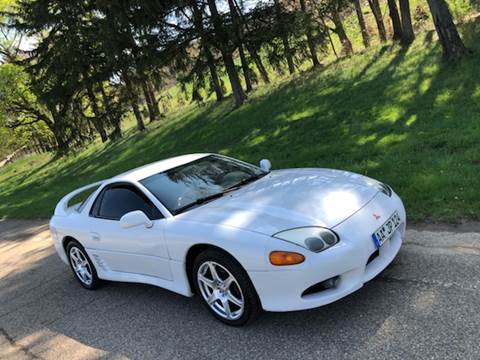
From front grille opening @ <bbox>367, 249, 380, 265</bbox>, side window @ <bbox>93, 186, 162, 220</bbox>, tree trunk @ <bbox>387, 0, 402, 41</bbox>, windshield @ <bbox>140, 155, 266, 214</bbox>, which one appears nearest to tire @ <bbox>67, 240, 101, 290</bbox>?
side window @ <bbox>93, 186, 162, 220</bbox>

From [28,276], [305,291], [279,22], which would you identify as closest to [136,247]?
[305,291]

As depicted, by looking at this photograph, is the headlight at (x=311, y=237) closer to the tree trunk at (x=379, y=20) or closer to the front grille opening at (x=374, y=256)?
the front grille opening at (x=374, y=256)

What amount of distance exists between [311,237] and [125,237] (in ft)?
6.67

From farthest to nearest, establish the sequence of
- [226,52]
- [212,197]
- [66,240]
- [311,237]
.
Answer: [226,52]
[66,240]
[212,197]
[311,237]

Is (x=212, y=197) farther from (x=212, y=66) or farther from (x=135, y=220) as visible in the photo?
(x=212, y=66)

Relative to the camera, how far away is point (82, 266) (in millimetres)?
5559

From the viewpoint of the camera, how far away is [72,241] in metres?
5.57

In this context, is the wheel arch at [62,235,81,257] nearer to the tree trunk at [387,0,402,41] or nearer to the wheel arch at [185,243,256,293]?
the wheel arch at [185,243,256,293]

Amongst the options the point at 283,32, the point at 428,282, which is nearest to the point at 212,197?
the point at 428,282

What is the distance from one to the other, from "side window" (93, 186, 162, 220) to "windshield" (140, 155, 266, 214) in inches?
5.0

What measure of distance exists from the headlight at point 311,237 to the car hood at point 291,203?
A: 60 millimetres

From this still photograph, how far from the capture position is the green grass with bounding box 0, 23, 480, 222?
624 cm

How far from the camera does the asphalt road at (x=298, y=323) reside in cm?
315

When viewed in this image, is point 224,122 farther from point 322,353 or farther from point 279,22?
point 322,353
